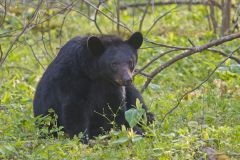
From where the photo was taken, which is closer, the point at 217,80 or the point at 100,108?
the point at 100,108

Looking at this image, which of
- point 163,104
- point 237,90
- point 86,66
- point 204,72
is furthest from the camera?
point 204,72

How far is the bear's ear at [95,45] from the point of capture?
7.47m

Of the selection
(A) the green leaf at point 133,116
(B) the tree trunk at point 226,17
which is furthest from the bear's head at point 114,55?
(B) the tree trunk at point 226,17

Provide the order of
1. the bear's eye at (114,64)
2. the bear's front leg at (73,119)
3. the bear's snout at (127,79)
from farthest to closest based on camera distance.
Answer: the bear's eye at (114,64), the bear's front leg at (73,119), the bear's snout at (127,79)

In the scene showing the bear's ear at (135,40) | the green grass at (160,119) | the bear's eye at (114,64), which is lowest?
the green grass at (160,119)

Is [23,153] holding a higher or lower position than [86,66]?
lower

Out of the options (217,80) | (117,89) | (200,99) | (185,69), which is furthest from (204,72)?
(117,89)

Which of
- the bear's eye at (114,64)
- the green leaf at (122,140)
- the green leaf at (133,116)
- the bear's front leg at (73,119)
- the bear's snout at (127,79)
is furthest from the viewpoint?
the bear's eye at (114,64)

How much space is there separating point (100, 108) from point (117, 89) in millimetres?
276

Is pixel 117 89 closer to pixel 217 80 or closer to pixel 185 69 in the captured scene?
pixel 217 80

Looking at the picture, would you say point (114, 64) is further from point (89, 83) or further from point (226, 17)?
point (226, 17)

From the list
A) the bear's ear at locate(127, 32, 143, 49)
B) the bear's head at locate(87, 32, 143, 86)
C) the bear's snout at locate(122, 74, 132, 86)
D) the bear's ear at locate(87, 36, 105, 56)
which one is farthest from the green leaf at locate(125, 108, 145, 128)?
the bear's ear at locate(127, 32, 143, 49)

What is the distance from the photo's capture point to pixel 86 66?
7.59 meters

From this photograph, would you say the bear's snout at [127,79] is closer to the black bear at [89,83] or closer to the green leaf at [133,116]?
the black bear at [89,83]
